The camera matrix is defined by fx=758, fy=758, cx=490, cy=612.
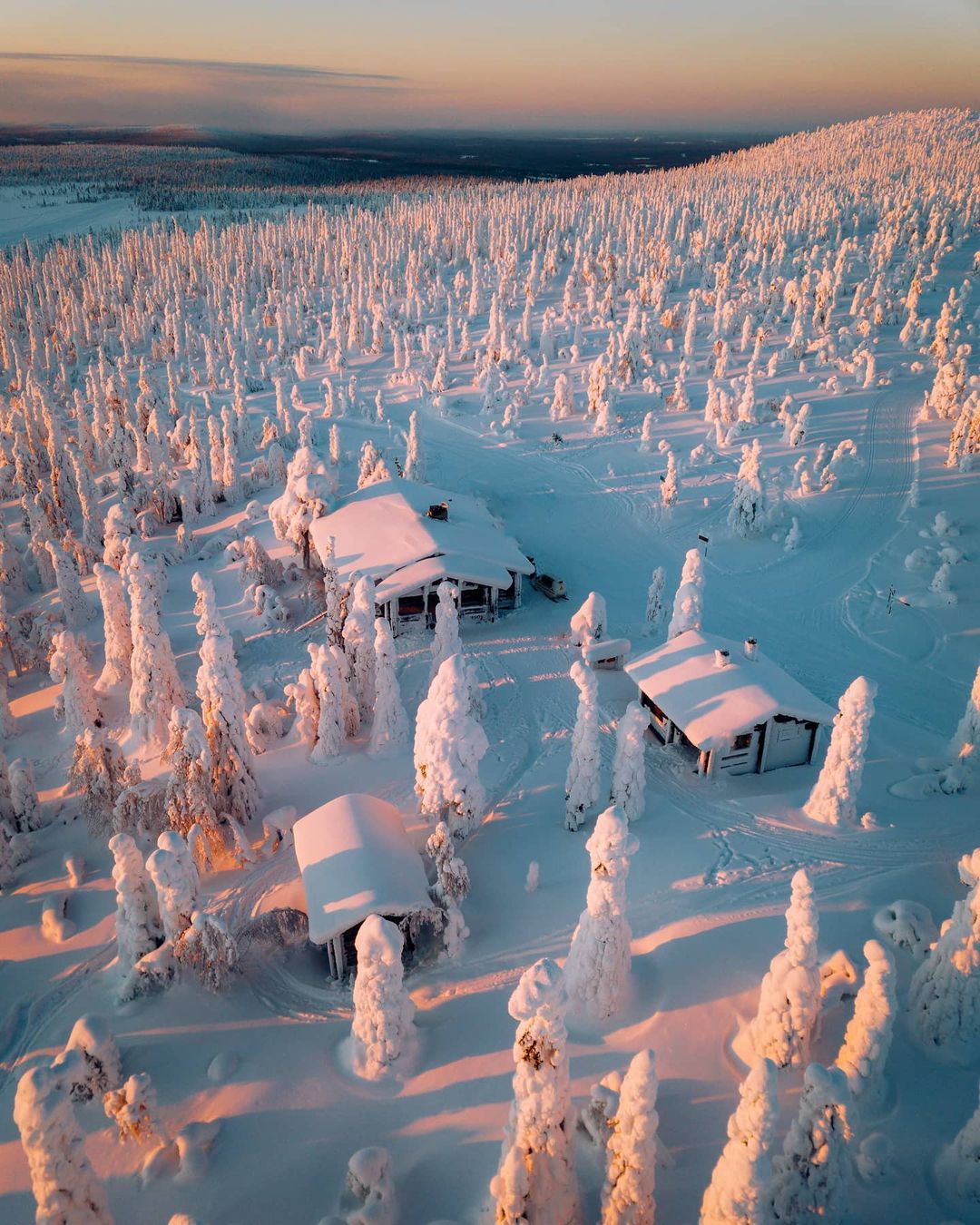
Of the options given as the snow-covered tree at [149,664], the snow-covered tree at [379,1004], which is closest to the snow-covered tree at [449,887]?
the snow-covered tree at [379,1004]

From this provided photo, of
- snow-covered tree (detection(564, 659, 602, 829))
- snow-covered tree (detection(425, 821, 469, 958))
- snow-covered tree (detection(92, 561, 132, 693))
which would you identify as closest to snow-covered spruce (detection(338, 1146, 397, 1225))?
snow-covered tree (detection(425, 821, 469, 958))

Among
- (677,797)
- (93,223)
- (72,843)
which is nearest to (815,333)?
(677,797)

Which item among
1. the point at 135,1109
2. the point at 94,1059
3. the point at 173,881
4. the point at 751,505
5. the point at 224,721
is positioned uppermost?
the point at 224,721

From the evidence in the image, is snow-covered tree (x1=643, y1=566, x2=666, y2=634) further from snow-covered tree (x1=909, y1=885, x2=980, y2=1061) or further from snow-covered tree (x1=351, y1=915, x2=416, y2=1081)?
snow-covered tree (x1=351, y1=915, x2=416, y2=1081)

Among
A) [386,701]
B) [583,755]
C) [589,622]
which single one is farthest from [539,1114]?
[589,622]

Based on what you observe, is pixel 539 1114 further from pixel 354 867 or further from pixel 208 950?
pixel 208 950

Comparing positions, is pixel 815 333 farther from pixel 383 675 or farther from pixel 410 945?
pixel 410 945
